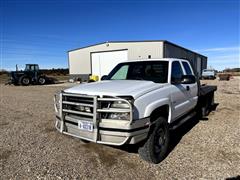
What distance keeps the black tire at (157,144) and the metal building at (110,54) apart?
1948 cm

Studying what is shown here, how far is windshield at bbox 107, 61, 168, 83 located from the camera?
4836 mm

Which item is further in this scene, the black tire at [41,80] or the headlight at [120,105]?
the black tire at [41,80]

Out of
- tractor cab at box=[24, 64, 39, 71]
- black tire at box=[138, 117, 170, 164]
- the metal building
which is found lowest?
black tire at box=[138, 117, 170, 164]

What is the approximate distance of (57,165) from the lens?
154 inches

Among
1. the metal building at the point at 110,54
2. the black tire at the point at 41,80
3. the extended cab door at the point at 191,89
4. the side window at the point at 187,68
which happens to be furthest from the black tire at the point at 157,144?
the black tire at the point at 41,80

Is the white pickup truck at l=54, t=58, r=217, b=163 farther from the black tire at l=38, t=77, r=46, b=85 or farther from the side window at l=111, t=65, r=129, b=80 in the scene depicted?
the black tire at l=38, t=77, r=46, b=85

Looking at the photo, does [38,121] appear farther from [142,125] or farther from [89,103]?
[142,125]

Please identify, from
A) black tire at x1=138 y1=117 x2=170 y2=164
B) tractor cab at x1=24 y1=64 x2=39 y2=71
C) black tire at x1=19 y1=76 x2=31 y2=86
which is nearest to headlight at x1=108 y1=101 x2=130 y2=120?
black tire at x1=138 y1=117 x2=170 y2=164

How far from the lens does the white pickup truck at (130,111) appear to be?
11.2ft

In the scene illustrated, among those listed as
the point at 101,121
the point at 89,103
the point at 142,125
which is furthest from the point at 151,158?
the point at 89,103

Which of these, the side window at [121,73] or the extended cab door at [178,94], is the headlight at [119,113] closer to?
the extended cab door at [178,94]

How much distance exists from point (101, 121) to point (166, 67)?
2196 mm

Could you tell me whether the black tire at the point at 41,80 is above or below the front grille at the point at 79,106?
below

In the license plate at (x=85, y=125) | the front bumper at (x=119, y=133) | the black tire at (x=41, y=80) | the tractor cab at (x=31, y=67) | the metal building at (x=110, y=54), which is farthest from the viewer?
the black tire at (x=41, y=80)
